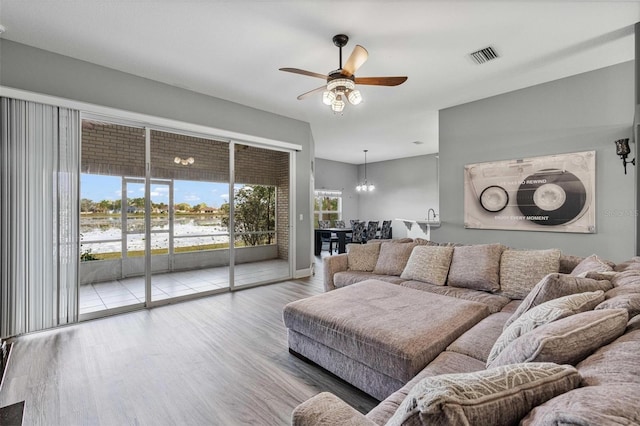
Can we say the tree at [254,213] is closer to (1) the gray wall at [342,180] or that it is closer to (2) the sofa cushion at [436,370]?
(2) the sofa cushion at [436,370]

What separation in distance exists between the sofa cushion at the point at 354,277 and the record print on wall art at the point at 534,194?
2045mm

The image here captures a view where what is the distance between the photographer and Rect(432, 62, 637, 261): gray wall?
3576mm

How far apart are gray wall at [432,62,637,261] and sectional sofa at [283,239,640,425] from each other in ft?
4.72

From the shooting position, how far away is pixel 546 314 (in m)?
1.29

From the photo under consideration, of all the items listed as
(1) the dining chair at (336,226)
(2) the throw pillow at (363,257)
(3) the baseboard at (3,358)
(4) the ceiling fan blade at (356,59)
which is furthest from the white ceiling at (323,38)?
(1) the dining chair at (336,226)

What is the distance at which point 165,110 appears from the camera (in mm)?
4090

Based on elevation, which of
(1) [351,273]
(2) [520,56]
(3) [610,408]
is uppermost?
(2) [520,56]

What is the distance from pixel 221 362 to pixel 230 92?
12.0 ft

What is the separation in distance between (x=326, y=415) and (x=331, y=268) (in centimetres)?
301

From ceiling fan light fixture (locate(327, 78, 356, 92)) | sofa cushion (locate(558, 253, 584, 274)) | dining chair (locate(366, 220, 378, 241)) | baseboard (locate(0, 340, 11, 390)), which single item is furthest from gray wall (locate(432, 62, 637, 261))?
baseboard (locate(0, 340, 11, 390))

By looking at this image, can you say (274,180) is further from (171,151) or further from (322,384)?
(322,384)

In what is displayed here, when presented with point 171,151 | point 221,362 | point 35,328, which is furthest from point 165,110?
point 221,362

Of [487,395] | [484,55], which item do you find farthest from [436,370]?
[484,55]

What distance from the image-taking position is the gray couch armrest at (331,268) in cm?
400
